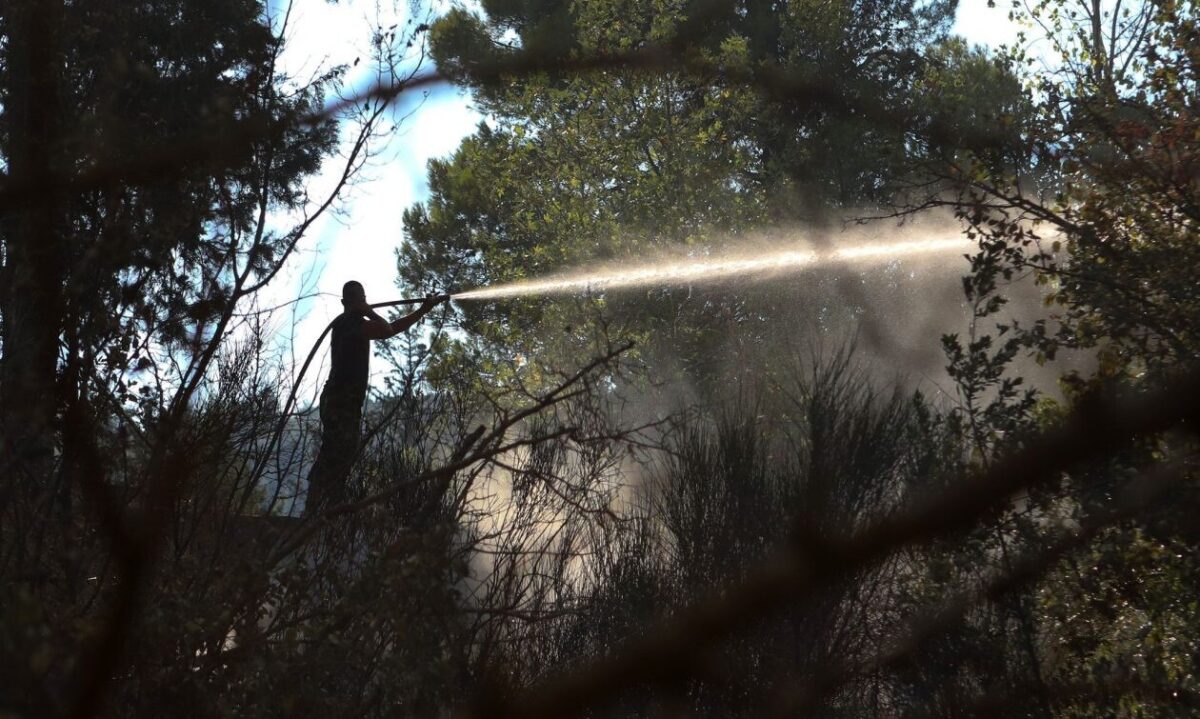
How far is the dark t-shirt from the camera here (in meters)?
7.44

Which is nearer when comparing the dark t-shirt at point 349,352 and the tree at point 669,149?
the dark t-shirt at point 349,352

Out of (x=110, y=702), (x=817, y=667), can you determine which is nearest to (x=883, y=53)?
(x=817, y=667)

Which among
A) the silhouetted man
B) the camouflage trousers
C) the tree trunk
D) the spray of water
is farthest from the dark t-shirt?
the spray of water

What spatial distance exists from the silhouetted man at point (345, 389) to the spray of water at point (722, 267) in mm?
7554

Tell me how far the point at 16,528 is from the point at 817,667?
12.0 feet

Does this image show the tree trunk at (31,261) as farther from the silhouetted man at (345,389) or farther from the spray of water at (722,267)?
the spray of water at (722,267)

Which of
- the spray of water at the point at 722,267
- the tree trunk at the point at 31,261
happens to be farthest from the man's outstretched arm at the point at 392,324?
the spray of water at the point at 722,267

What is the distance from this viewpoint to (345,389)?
6.82 m

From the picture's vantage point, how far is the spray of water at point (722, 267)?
16.1 metres

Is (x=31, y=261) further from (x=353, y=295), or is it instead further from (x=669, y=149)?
(x=669, y=149)

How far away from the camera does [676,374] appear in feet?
50.3

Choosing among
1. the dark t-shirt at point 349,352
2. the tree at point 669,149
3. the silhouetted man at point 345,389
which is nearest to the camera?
the silhouetted man at point 345,389

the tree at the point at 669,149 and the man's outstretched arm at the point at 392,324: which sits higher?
the tree at the point at 669,149

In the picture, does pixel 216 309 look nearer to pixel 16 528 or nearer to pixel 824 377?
pixel 16 528
